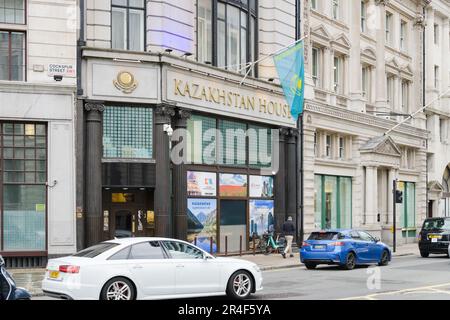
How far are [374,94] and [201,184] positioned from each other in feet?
58.4

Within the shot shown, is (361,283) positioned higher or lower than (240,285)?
lower

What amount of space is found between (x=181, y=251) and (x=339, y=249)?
999cm

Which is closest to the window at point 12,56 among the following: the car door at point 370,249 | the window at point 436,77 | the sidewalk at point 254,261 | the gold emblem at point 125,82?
the gold emblem at point 125,82

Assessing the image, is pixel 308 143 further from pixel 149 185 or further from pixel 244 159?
pixel 149 185

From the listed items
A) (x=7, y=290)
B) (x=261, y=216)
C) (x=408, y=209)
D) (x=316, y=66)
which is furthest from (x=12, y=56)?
(x=408, y=209)

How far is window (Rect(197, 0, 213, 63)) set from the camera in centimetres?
2944

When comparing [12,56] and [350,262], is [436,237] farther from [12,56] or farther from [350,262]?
[12,56]

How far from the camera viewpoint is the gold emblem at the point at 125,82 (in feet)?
84.8

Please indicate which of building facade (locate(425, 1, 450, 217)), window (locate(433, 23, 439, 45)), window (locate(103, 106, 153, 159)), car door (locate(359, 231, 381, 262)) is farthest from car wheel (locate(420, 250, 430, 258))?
window (locate(433, 23, 439, 45))

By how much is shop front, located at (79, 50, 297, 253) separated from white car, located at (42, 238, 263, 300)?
10017 mm

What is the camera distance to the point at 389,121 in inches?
1742

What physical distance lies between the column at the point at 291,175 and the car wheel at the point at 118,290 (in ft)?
65.2

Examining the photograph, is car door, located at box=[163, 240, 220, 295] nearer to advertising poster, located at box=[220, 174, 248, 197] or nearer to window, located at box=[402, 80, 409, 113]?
advertising poster, located at box=[220, 174, 248, 197]

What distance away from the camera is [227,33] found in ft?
101
